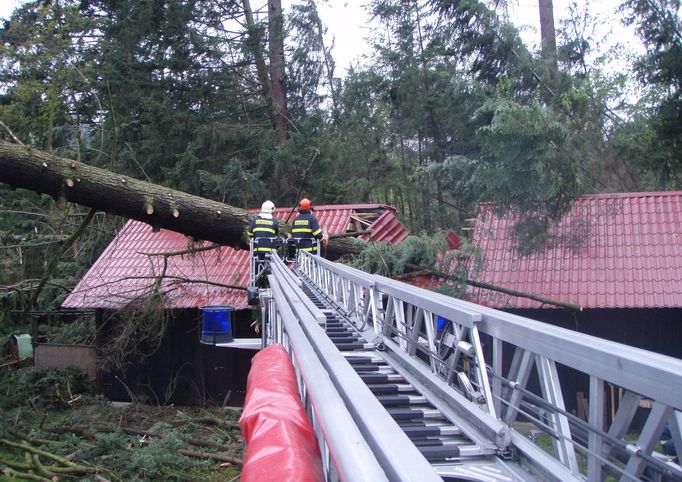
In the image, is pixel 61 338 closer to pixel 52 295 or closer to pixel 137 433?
pixel 52 295

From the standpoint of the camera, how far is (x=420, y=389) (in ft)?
15.3

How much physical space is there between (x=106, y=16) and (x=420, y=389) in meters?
20.3

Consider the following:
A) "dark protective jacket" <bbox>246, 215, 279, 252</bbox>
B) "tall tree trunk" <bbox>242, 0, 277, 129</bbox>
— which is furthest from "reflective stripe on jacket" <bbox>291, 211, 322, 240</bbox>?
"tall tree trunk" <bbox>242, 0, 277, 129</bbox>

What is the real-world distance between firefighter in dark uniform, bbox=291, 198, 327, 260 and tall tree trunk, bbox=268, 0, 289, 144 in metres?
10.2

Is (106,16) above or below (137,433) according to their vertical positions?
above

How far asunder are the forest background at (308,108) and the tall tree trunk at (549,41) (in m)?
0.05

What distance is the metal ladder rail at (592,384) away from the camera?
2113 millimetres

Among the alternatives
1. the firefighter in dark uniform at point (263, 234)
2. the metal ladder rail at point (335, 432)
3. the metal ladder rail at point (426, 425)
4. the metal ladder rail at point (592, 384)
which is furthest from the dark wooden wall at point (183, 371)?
the metal ladder rail at point (335, 432)

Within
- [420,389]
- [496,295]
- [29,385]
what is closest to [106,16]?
[29,385]

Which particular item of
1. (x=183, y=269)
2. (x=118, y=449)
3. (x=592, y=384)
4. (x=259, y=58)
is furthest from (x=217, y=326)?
(x=259, y=58)

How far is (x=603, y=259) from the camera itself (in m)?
13.0

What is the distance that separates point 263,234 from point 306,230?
69 cm

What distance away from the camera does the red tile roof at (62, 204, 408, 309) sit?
1452 centimetres

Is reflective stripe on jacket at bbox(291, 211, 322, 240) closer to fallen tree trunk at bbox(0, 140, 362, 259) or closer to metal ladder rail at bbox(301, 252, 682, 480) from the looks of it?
fallen tree trunk at bbox(0, 140, 362, 259)
